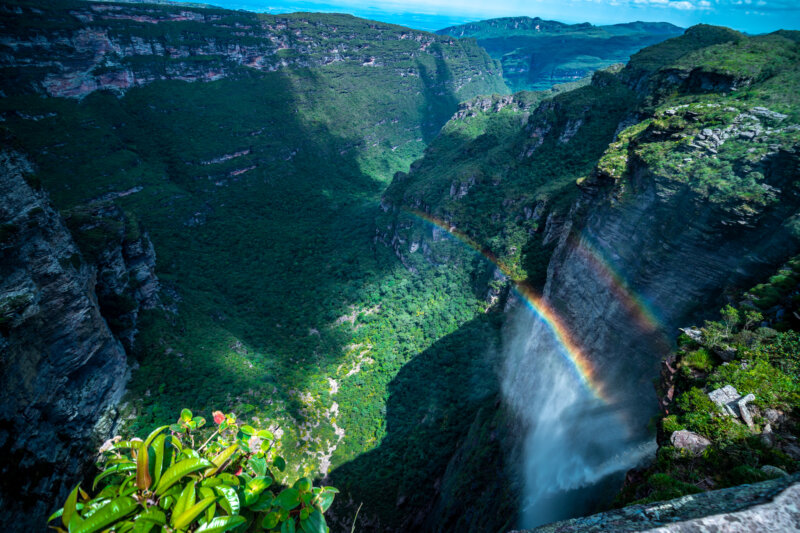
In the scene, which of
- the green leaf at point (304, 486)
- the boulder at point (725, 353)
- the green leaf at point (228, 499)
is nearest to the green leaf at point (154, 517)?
the green leaf at point (228, 499)

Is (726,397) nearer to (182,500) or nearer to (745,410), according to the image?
(745,410)

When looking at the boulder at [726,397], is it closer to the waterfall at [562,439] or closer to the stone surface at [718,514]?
the stone surface at [718,514]

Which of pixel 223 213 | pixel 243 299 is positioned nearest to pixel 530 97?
pixel 223 213

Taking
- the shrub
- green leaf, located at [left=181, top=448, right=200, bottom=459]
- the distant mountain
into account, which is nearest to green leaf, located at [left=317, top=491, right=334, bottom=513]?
green leaf, located at [left=181, top=448, right=200, bottom=459]

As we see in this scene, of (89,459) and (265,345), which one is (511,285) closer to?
(265,345)

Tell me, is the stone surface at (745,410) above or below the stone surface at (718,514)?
below
